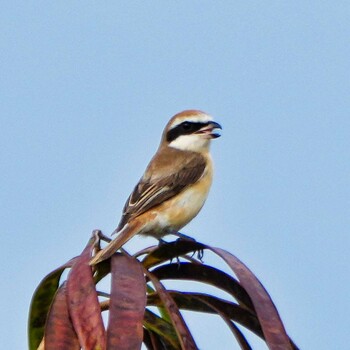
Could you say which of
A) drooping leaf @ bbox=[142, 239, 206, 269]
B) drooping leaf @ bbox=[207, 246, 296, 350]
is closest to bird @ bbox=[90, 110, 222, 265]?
drooping leaf @ bbox=[142, 239, 206, 269]

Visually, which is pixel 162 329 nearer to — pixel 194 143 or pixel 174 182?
pixel 174 182

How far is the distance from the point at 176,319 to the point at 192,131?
3727 mm

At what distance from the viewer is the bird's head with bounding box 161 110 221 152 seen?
17.3 ft

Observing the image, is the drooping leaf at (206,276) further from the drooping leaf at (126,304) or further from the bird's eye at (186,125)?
the bird's eye at (186,125)

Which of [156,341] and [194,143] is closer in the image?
[156,341]

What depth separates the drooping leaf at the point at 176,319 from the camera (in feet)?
5.21

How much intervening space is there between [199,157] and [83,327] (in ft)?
12.0

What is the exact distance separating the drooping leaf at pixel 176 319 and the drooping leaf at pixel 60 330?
0.18 m

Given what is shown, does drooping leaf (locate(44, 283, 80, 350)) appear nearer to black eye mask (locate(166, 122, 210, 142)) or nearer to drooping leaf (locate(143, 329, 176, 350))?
drooping leaf (locate(143, 329, 176, 350))

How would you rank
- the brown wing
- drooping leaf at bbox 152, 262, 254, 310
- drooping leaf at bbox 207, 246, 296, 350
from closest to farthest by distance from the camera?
drooping leaf at bbox 207, 246, 296, 350, drooping leaf at bbox 152, 262, 254, 310, the brown wing

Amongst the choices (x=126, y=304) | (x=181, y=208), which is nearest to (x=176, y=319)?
(x=126, y=304)

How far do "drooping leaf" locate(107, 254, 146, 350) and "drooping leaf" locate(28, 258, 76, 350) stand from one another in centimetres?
19

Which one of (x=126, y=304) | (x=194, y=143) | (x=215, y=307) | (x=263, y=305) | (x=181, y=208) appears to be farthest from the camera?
(x=194, y=143)

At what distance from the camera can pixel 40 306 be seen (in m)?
1.93
